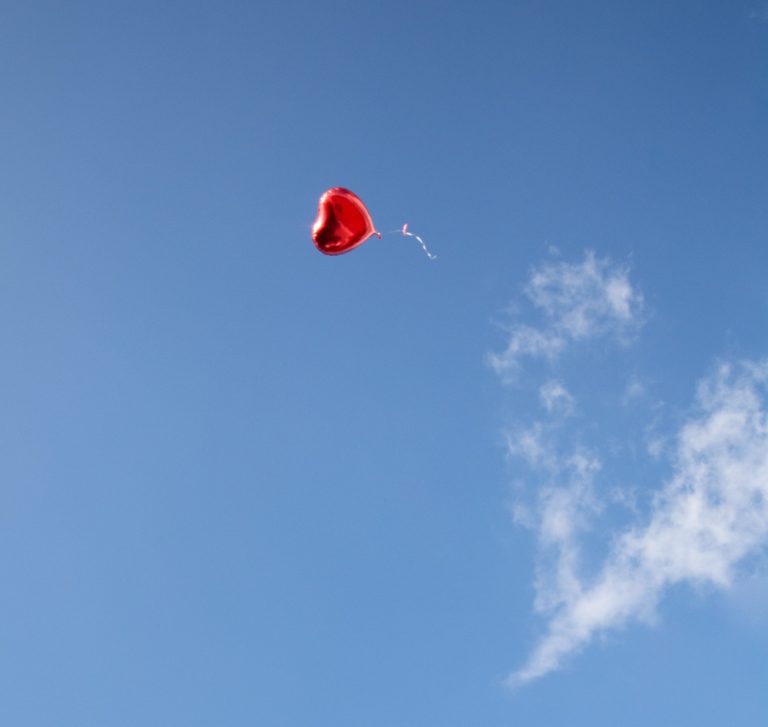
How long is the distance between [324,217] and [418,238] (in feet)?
10.3

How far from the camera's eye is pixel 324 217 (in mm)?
26750

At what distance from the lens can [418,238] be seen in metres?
26.2

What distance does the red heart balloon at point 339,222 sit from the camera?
26.6 metres

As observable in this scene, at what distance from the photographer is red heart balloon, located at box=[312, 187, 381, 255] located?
26625 mm

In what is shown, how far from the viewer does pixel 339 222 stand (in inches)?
1049
